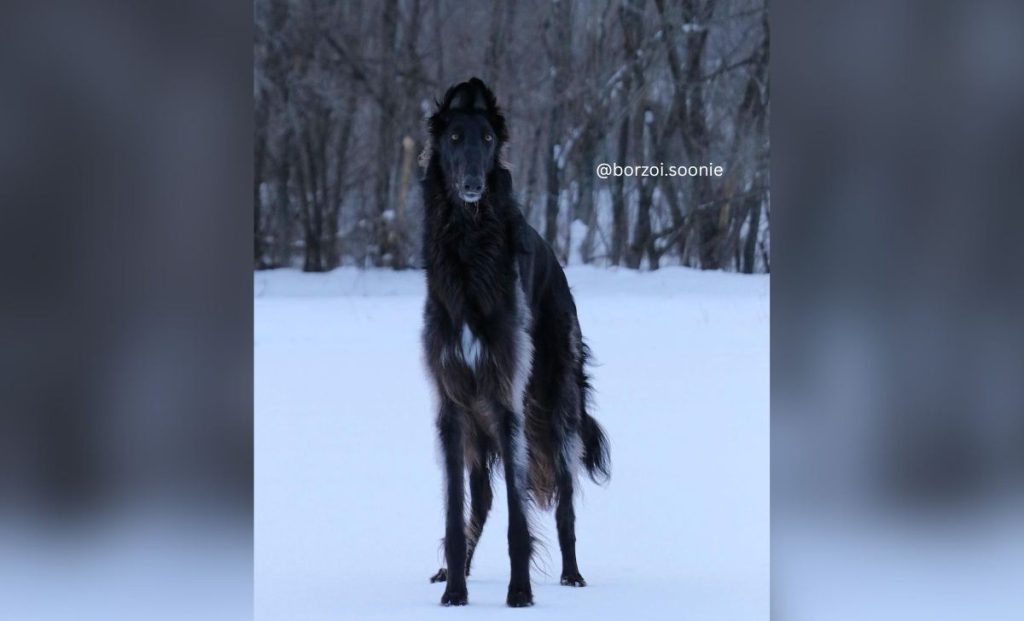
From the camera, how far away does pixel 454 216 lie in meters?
3.33

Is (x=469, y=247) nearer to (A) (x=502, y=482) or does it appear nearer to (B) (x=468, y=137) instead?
(B) (x=468, y=137)

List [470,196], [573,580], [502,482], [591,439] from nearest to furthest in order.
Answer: [470,196] < [573,580] < [502,482] < [591,439]

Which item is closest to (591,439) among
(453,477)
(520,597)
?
(453,477)

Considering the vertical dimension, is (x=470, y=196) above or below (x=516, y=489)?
above

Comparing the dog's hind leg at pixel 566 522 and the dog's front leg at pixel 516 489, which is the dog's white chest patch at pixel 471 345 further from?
the dog's hind leg at pixel 566 522

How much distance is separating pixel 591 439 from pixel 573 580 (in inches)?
21.7

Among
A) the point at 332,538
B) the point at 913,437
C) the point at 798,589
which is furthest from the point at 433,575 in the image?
the point at 913,437

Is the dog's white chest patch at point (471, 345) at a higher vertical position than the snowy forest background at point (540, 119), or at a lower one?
lower

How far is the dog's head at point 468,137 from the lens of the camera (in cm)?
323

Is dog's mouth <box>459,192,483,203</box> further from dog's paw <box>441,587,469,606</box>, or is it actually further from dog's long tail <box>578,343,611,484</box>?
dog's paw <box>441,587,469,606</box>

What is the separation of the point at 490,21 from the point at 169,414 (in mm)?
1712

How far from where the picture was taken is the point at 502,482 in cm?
377

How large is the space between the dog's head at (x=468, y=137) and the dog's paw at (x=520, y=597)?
3.58 feet

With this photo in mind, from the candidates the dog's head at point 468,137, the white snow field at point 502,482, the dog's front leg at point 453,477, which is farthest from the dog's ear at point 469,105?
the dog's front leg at point 453,477
